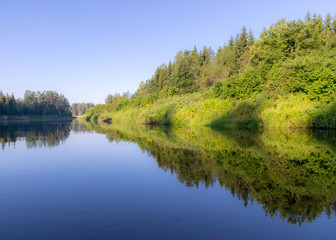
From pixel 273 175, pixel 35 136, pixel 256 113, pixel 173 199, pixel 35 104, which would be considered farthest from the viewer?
pixel 35 104

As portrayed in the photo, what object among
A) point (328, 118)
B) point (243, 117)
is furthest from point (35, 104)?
point (328, 118)

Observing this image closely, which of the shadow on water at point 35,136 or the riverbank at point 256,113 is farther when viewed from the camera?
the riverbank at point 256,113

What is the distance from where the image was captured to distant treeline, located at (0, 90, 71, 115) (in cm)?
11281

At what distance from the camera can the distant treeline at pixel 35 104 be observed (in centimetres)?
11281

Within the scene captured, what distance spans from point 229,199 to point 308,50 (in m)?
35.3

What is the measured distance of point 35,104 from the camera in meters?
138

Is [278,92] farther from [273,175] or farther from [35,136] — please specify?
[35,136]

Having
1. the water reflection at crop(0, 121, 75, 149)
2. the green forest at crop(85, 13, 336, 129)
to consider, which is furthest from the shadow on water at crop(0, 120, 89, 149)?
the green forest at crop(85, 13, 336, 129)

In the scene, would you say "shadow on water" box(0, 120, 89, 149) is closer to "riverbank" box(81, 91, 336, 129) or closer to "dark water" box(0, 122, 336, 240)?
"dark water" box(0, 122, 336, 240)

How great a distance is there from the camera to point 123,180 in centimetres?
731

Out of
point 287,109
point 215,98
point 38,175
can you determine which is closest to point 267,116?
point 287,109

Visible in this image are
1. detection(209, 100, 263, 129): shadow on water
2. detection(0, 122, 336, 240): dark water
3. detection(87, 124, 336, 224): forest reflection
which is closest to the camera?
detection(0, 122, 336, 240): dark water

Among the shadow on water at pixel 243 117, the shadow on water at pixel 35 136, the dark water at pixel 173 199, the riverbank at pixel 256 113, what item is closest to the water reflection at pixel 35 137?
the shadow on water at pixel 35 136

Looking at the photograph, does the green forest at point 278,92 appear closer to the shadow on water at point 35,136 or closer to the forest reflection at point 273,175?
the forest reflection at point 273,175
